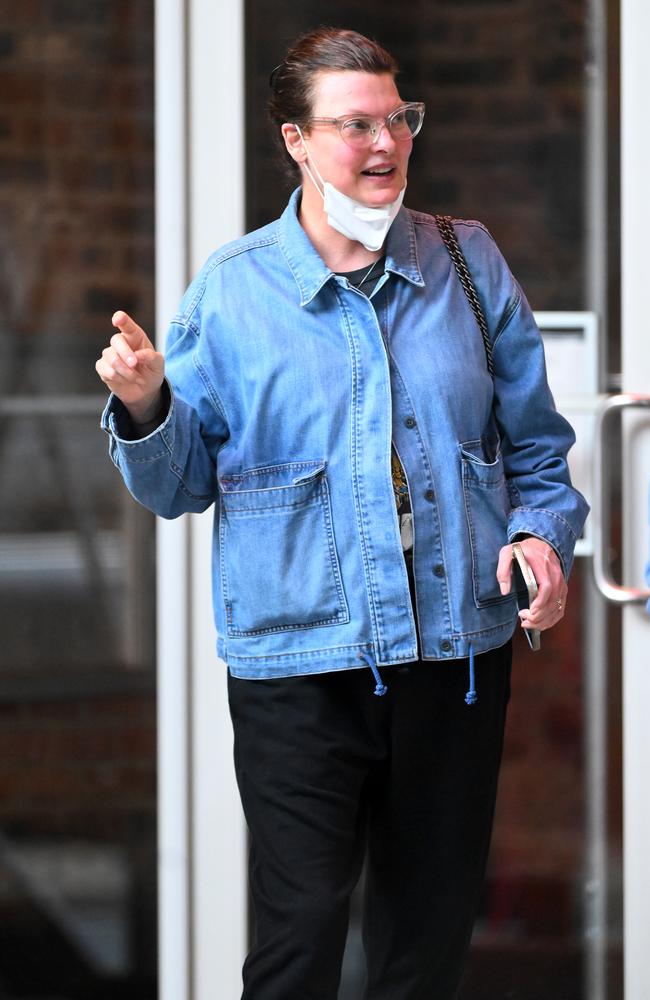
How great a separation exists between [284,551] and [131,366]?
0.32m

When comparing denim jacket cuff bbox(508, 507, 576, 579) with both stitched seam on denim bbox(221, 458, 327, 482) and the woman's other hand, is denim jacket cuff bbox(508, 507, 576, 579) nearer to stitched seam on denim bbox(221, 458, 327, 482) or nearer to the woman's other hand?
the woman's other hand

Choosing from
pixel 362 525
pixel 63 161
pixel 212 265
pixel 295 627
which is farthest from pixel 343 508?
pixel 63 161

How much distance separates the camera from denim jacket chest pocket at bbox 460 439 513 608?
1.59m

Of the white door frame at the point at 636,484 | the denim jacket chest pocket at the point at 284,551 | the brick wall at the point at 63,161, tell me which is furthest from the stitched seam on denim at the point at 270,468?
the white door frame at the point at 636,484

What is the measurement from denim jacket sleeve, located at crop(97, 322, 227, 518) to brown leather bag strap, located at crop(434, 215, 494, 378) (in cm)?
36

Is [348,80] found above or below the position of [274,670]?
above

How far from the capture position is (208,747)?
7.48ft

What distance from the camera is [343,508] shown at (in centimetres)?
155

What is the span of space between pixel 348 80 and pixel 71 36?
2.96ft

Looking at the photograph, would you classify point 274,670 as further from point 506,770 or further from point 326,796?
point 506,770

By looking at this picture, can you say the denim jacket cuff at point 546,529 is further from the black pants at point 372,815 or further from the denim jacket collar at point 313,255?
the denim jacket collar at point 313,255

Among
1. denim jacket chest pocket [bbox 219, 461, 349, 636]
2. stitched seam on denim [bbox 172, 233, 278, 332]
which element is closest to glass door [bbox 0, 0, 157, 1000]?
stitched seam on denim [bbox 172, 233, 278, 332]

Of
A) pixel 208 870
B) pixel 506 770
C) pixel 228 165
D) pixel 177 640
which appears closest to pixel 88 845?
pixel 208 870

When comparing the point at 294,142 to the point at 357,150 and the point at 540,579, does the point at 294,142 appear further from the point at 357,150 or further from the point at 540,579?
the point at 540,579
